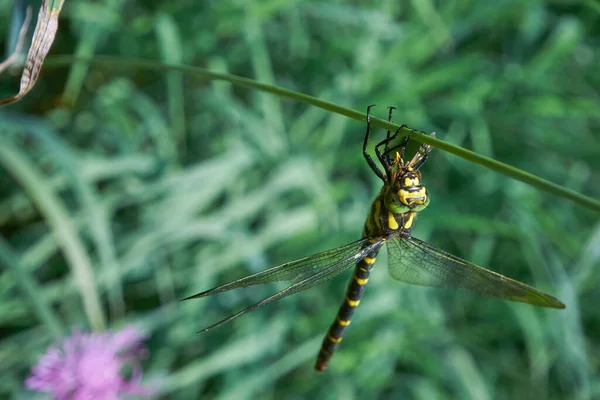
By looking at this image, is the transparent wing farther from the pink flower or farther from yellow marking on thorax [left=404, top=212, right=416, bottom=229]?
the pink flower

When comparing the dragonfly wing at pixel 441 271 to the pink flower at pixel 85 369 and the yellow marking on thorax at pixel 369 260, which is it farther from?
the pink flower at pixel 85 369

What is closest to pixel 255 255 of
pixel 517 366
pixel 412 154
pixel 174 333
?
pixel 174 333

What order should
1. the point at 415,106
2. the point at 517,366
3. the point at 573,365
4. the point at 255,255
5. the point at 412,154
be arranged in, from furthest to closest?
the point at 517,366, the point at 415,106, the point at 573,365, the point at 255,255, the point at 412,154

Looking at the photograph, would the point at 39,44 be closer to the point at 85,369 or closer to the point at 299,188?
the point at 85,369

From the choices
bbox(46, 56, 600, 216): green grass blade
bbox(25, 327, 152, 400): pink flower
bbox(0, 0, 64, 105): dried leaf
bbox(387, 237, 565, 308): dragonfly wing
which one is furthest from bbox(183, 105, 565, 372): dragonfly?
bbox(25, 327, 152, 400): pink flower

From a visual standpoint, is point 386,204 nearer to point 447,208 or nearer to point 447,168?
point 447,208

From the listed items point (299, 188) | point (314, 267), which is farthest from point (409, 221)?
point (299, 188)

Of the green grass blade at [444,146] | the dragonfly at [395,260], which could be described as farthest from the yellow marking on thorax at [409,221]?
the green grass blade at [444,146]
